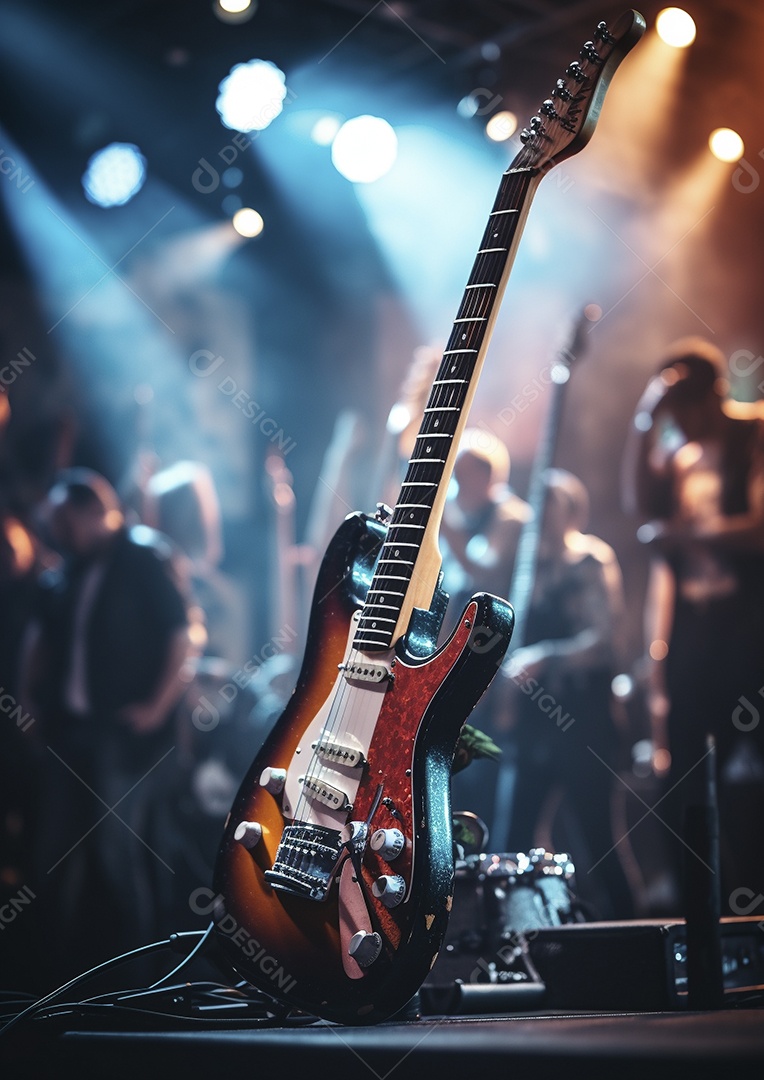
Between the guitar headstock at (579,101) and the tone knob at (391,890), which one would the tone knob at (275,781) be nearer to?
the tone knob at (391,890)

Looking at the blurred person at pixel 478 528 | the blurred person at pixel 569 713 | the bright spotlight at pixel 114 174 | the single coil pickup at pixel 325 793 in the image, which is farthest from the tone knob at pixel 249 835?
the bright spotlight at pixel 114 174

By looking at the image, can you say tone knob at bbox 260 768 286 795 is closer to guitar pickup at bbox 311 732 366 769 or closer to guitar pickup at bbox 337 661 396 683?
guitar pickup at bbox 311 732 366 769

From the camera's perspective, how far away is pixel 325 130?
6844 mm

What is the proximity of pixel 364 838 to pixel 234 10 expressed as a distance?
19.3 feet

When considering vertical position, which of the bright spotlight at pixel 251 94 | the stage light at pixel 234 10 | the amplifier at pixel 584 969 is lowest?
the amplifier at pixel 584 969

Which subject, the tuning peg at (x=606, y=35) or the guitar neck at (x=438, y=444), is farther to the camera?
the tuning peg at (x=606, y=35)

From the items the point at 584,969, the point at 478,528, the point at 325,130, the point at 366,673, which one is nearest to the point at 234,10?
the point at 325,130

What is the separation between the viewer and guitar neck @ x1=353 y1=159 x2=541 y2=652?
213cm

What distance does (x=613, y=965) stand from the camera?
7.19 feet

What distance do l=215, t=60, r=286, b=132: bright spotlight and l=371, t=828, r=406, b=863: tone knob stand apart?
5.75 metres

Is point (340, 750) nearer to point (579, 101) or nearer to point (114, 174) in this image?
point (579, 101)

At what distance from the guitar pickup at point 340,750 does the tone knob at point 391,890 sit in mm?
244

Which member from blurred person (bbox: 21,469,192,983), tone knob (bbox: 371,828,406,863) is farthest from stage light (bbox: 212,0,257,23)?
tone knob (bbox: 371,828,406,863)

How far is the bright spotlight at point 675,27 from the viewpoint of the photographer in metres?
5.69
